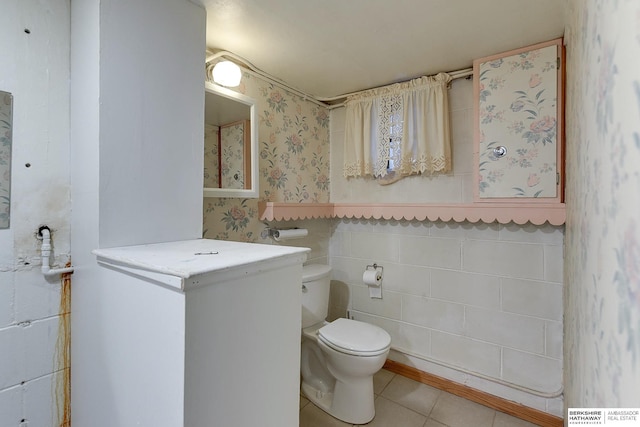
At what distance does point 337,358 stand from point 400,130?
5.06 feet

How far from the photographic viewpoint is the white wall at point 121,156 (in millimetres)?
958

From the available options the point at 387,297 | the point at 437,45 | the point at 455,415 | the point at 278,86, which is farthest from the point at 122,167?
the point at 455,415

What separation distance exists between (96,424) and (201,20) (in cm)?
162

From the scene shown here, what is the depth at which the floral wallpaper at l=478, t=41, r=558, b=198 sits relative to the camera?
4.98ft

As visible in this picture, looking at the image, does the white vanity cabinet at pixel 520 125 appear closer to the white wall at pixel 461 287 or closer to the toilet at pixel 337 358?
the white wall at pixel 461 287

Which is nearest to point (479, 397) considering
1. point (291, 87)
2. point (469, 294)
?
point (469, 294)

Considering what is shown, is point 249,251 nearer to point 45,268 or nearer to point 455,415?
point 45,268

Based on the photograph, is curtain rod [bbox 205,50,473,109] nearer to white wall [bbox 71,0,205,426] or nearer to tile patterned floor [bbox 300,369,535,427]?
white wall [bbox 71,0,205,426]

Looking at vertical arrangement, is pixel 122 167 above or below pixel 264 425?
above

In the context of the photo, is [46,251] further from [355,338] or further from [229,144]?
[355,338]

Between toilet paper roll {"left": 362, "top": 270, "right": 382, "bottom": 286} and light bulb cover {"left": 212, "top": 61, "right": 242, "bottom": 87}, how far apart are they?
1513mm

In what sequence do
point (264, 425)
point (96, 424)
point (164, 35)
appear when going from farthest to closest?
point (164, 35), point (96, 424), point (264, 425)

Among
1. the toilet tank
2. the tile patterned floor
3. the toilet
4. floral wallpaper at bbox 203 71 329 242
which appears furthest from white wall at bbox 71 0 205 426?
the tile patterned floor

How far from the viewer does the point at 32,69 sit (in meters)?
1.03
